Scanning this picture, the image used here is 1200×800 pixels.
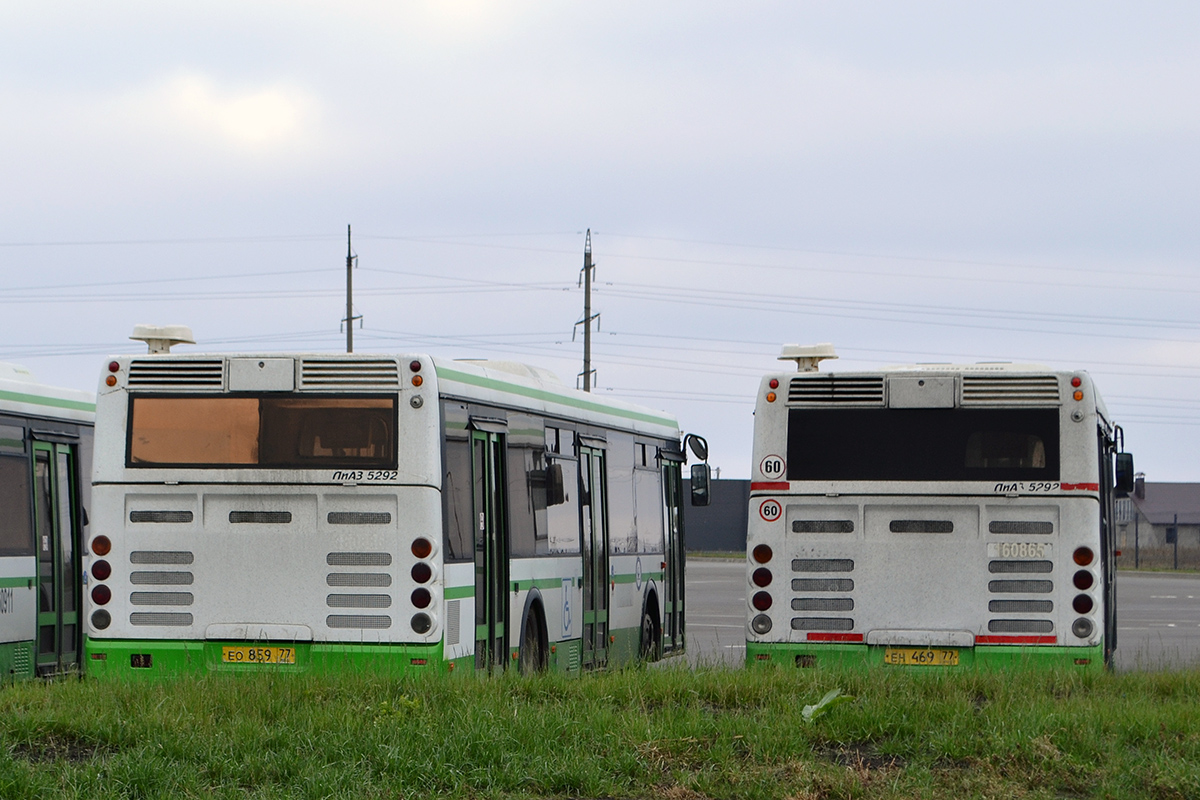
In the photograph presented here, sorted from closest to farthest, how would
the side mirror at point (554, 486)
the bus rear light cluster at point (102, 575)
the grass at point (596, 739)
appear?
the grass at point (596, 739)
the bus rear light cluster at point (102, 575)
the side mirror at point (554, 486)

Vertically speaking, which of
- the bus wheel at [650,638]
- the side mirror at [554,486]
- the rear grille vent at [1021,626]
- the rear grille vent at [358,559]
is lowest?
the bus wheel at [650,638]

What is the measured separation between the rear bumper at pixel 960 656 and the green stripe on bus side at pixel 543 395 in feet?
9.59

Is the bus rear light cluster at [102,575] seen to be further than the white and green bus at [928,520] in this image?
No

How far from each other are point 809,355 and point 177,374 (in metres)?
4.94

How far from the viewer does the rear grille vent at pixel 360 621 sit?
1202 centimetres

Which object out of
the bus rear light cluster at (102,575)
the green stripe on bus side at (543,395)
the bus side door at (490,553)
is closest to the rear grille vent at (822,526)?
the bus side door at (490,553)

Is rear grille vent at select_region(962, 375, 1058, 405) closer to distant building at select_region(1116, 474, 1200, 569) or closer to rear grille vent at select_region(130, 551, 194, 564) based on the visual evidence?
rear grille vent at select_region(130, 551, 194, 564)

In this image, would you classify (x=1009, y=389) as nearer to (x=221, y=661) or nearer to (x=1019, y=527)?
(x=1019, y=527)

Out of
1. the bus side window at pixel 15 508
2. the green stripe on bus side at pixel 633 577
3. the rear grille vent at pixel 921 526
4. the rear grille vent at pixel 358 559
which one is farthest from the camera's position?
the green stripe on bus side at pixel 633 577

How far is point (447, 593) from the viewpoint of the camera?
1218 cm

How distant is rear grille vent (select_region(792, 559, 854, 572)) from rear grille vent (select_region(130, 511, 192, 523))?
15.0 feet

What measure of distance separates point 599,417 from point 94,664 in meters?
6.16

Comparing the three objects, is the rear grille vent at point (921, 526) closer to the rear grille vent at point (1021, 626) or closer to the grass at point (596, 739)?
the rear grille vent at point (1021, 626)

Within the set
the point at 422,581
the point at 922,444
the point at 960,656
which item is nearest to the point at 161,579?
the point at 422,581
